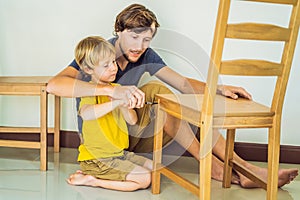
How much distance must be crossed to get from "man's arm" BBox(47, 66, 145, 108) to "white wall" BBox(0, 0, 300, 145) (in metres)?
0.65

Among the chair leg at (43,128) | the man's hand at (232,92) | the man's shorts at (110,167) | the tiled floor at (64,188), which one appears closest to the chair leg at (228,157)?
the tiled floor at (64,188)

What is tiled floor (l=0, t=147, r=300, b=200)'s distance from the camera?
2.14 meters

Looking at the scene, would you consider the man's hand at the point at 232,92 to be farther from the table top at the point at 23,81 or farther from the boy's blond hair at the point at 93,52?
the table top at the point at 23,81

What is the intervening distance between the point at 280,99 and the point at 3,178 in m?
1.39

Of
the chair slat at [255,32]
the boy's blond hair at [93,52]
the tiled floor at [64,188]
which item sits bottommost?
the tiled floor at [64,188]

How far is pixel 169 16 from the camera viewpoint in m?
2.79

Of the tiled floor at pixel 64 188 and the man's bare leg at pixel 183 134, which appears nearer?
the tiled floor at pixel 64 188

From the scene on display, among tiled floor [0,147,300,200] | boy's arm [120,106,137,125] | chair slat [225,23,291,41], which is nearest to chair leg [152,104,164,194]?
tiled floor [0,147,300,200]

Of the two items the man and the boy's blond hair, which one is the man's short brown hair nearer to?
the man

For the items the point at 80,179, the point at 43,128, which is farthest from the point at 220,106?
the point at 43,128

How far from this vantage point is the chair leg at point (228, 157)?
7.27 feet

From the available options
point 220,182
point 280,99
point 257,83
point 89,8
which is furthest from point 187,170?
point 89,8

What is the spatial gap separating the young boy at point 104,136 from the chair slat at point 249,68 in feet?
2.09

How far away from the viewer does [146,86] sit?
8.09 feet
